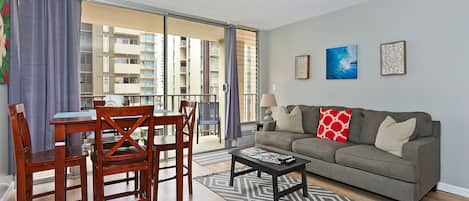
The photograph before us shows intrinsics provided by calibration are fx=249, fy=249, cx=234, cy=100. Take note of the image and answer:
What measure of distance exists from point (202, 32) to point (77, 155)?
3.77 meters

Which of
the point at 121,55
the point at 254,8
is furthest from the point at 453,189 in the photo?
the point at 121,55

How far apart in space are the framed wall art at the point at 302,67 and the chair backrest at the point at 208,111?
189cm

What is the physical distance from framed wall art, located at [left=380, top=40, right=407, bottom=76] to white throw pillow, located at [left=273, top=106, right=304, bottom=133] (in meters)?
1.30

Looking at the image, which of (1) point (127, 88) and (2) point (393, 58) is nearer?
(2) point (393, 58)

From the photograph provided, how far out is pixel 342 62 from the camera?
383cm

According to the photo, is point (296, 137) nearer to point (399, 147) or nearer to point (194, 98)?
point (399, 147)

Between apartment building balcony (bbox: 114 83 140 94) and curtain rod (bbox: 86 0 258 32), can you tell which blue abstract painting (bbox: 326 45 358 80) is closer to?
curtain rod (bbox: 86 0 258 32)

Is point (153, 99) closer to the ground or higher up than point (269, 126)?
higher up

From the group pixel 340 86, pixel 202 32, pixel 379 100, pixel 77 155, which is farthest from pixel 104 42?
pixel 379 100

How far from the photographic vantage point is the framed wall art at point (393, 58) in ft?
10.2

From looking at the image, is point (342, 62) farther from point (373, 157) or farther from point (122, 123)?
point (122, 123)

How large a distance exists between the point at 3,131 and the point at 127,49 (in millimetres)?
3622

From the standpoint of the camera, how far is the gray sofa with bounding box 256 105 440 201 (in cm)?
236

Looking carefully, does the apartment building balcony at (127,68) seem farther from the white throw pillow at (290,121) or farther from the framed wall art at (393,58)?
the framed wall art at (393,58)
